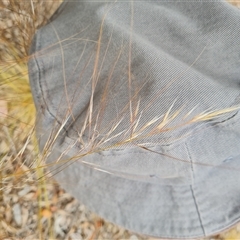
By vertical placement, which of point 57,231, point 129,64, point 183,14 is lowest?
point 57,231

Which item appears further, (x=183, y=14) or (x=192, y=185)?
(x=192, y=185)

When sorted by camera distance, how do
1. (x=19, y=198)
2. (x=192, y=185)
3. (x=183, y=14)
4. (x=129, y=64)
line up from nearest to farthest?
(x=129, y=64) < (x=183, y=14) < (x=192, y=185) < (x=19, y=198)

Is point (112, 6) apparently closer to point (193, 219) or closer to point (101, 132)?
point (101, 132)

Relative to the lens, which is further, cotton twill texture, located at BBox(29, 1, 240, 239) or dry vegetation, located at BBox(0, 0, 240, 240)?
dry vegetation, located at BBox(0, 0, 240, 240)

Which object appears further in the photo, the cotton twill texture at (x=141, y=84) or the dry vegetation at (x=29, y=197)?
the dry vegetation at (x=29, y=197)

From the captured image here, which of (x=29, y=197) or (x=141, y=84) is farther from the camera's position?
(x=29, y=197)

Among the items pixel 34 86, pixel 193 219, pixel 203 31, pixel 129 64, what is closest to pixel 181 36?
pixel 203 31

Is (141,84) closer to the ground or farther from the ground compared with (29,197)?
farther from the ground

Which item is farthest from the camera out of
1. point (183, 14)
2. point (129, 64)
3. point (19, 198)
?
point (19, 198)
